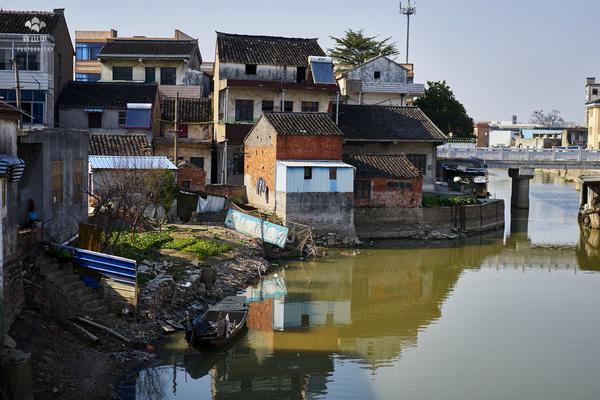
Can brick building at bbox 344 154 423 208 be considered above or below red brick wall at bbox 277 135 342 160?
below

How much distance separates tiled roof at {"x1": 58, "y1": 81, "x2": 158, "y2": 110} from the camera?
3975 cm

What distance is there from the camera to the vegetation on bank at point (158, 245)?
24.4m

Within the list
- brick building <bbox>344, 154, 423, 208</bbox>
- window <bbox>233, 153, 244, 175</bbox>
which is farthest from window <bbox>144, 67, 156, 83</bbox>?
brick building <bbox>344, 154, 423, 208</bbox>

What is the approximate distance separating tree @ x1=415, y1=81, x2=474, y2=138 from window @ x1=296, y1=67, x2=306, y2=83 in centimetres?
2011

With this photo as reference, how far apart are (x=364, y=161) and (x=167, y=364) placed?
71.5 ft

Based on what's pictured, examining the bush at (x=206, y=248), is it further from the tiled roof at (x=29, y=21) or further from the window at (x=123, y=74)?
the window at (x=123, y=74)

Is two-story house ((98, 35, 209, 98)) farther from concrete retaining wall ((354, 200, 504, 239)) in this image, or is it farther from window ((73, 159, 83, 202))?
window ((73, 159, 83, 202))

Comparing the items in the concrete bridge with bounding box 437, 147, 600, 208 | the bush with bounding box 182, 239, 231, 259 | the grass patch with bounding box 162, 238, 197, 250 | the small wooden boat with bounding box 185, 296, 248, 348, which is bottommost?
the small wooden boat with bounding box 185, 296, 248, 348

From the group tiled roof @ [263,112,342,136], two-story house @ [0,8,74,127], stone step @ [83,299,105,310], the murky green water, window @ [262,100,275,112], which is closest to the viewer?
the murky green water

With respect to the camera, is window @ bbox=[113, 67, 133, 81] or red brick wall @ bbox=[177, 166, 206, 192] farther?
window @ bbox=[113, 67, 133, 81]

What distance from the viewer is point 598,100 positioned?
76.2m

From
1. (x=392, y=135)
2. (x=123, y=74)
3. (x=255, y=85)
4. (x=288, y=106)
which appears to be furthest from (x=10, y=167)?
(x=123, y=74)

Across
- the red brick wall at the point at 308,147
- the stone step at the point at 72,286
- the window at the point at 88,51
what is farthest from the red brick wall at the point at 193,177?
the window at the point at 88,51

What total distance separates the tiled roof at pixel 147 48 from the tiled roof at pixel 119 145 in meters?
12.6
